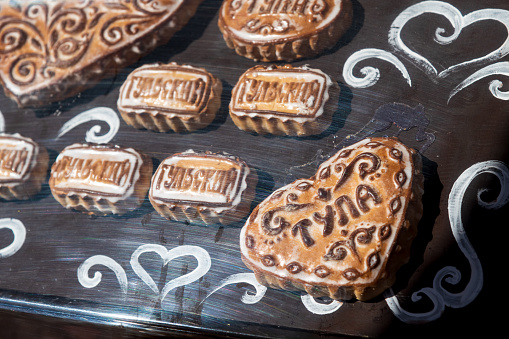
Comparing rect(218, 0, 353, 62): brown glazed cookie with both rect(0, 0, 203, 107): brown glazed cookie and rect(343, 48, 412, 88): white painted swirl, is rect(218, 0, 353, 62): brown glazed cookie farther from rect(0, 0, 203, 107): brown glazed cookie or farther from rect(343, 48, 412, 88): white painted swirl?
rect(0, 0, 203, 107): brown glazed cookie

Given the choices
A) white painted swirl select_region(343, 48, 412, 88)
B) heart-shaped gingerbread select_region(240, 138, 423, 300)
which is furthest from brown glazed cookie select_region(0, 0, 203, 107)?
heart-shaped gingerbread select_region(240, 138, 423, 300)

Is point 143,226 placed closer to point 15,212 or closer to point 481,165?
point 15,212

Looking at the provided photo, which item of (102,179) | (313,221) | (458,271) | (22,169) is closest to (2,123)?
(22,169)

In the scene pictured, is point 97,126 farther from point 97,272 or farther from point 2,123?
point 97,272

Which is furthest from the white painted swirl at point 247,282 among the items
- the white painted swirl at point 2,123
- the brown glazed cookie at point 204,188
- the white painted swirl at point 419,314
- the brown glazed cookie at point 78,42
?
the white painted swirl at point 2,123

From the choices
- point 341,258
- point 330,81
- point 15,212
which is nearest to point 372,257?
point 341,258
